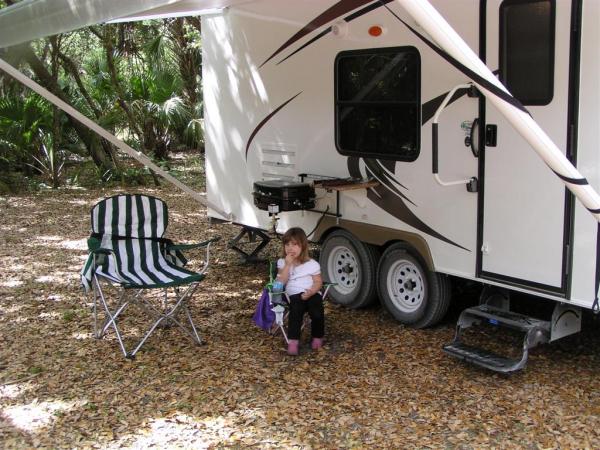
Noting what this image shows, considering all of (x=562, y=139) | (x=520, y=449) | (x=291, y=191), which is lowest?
(x=520, y=449)

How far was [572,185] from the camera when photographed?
3.25 m

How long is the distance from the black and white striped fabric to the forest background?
5841 mm

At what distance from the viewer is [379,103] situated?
5.31m

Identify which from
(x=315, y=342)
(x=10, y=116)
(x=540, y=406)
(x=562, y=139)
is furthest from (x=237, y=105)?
(x=10, y=116)

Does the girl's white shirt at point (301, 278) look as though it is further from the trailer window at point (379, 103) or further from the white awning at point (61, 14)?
the white awning at point (61, 14)

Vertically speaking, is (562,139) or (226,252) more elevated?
(562,139)

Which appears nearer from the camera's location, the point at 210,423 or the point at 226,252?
the point at 210,423

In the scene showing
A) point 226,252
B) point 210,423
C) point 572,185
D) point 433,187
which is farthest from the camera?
point 226,252

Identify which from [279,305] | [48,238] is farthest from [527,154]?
[48,238]

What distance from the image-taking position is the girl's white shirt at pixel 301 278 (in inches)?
194

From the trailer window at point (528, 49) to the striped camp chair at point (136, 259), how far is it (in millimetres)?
2447

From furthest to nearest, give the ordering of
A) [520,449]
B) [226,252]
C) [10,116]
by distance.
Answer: [10,116]
[226,252]
[520,449]

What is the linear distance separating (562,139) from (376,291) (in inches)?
82.4

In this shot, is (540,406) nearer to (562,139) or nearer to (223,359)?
(562,139)
